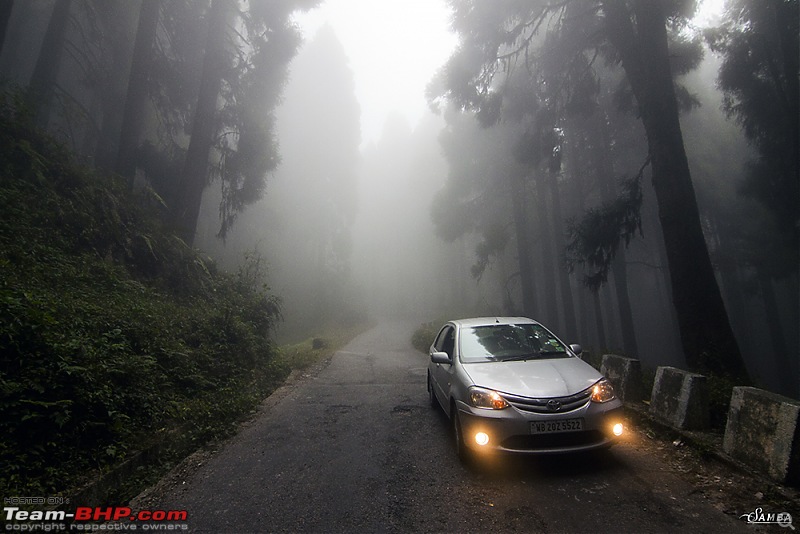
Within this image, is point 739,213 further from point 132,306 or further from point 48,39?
point 48,39

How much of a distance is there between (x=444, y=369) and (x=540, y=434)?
2.06 metres

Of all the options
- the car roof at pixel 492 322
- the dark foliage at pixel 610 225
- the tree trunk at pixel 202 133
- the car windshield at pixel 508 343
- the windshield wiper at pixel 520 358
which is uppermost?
the tree trunk at pixel 202 133

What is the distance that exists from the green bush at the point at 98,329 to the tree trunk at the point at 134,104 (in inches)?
52.9

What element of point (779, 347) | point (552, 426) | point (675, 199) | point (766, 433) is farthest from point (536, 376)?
point (779, 347)

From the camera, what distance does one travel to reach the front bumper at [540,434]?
155 inches

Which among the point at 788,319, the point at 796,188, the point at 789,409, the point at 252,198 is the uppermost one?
the point at 252,198

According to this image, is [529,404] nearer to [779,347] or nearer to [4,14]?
[4,14]

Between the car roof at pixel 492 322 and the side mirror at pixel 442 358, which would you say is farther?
the car roof at pixel 492 322

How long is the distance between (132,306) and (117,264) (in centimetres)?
253

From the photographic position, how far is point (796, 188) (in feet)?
45.2

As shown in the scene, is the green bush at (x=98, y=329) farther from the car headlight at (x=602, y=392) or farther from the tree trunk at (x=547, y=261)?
the tree trunk at (x=547, y=261)

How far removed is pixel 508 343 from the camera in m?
5.64

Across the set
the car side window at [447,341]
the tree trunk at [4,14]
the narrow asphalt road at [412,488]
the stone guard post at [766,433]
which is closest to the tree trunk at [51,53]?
the tree trunk at [4,14]

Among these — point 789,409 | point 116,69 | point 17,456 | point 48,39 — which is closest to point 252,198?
point 116,69
